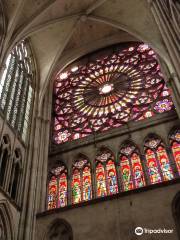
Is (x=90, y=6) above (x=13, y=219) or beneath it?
above

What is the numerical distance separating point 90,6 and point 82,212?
373 inches

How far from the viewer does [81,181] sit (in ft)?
38.1

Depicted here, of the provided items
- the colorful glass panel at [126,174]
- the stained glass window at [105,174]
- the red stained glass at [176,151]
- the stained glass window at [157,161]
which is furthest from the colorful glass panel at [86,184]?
the red stained glass at [176,151]

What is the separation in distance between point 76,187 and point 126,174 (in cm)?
181

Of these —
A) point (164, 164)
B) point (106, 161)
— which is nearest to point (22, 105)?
point (106, 161)

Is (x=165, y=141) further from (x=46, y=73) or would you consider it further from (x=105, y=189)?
(x=46, y=73)

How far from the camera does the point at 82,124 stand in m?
13.9

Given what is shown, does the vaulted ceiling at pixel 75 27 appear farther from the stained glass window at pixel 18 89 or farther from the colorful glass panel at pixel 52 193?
the colorful glass panel at pixel 52 193

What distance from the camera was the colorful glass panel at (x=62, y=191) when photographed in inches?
445

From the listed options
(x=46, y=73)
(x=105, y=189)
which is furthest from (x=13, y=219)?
(x=46, y=73)

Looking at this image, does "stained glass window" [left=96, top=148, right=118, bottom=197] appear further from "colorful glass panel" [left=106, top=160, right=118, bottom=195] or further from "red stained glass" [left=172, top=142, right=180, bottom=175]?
"red stained glass" [left=172, top=142, right=180, bottom=175]

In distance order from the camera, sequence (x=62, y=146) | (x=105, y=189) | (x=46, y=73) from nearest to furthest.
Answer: (x=105, y=189)
(x=62, y=146)
(x=46, y=73)

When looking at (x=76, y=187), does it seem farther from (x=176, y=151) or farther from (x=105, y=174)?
(x=176, y=151)

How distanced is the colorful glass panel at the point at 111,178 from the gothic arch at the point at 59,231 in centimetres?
172
